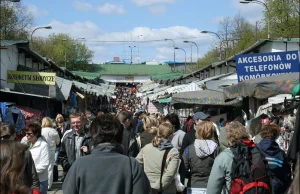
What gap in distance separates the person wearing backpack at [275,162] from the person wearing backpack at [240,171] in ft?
3.41

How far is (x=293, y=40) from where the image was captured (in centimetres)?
2922

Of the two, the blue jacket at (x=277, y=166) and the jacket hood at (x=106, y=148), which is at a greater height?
the jacket hood at (x=106, y=148)

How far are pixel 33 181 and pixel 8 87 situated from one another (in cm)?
2036

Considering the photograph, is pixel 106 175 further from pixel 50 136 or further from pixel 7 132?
pixel 50 136

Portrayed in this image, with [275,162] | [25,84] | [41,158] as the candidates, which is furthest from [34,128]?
[25,84]

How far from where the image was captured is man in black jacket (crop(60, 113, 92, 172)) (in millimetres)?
8523

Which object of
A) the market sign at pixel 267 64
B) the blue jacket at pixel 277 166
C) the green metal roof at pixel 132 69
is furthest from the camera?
the green metal roof at pixel 132 69

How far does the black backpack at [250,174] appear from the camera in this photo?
625 cm

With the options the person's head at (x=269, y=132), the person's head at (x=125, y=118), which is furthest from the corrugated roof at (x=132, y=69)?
the person's head at (x=269, y=132)

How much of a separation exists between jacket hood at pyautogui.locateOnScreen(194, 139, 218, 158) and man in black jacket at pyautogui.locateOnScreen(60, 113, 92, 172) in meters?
1.59

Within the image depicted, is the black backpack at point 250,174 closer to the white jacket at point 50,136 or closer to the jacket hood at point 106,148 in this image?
the jacket hood at point 106,148

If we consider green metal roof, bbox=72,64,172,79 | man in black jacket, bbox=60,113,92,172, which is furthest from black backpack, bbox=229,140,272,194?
green metal roof, bbox=72,64,172,79

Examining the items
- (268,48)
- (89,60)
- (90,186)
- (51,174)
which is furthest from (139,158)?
(89,60)

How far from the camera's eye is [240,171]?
630 centimetres
